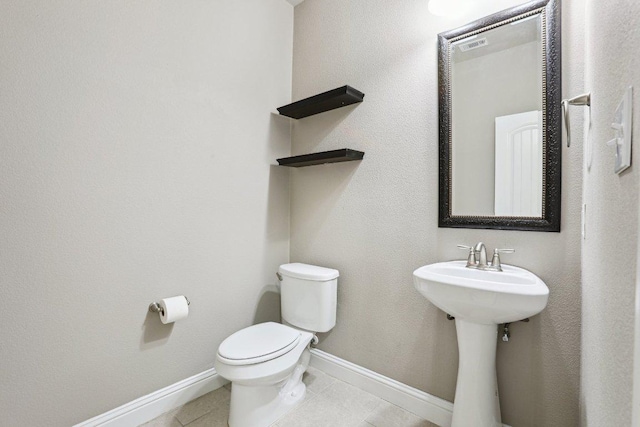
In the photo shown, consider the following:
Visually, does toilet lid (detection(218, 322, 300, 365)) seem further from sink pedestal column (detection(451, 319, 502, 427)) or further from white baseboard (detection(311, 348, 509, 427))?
sink pedestal column (detection(451, 319, 502, 427))

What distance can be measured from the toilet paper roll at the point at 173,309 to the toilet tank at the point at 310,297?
0.62 meters

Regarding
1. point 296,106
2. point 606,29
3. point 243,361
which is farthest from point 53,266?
point 606,29

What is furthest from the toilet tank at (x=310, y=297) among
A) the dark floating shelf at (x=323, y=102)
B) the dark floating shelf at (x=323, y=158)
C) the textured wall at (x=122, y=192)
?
the dark floating shelf at (x=323, y=102)

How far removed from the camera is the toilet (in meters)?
1.44

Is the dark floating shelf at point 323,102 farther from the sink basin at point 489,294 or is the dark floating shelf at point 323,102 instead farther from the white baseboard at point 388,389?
the white baseboard at point 388,389

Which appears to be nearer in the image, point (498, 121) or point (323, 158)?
point (498, 121)

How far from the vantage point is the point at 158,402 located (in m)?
1.63

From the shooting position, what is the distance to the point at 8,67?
1.23 m

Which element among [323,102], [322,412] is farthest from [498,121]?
[322,412]

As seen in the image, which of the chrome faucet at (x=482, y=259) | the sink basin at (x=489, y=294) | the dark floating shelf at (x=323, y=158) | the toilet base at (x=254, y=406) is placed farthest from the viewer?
the dark floating shelf at (x=323, y=158)

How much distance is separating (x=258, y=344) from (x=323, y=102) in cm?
149

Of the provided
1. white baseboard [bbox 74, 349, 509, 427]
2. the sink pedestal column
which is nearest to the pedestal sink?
the sink pedestal column

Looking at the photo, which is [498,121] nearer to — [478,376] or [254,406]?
[478,376]

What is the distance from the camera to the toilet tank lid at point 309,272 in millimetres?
1861
